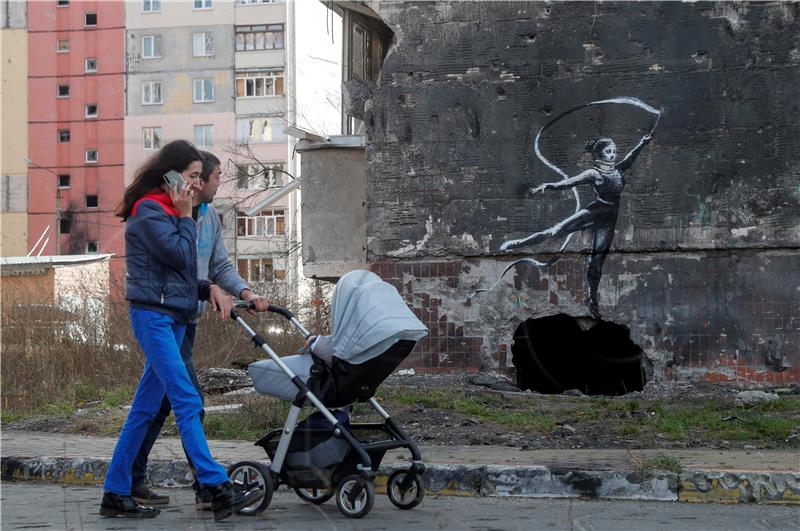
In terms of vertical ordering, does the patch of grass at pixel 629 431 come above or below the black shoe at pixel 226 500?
below

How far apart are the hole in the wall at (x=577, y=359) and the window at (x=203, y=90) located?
136 feet

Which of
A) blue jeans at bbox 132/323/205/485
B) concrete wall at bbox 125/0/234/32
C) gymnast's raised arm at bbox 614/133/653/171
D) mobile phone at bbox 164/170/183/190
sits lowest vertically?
blue jeans at bbox 132/323/205/485

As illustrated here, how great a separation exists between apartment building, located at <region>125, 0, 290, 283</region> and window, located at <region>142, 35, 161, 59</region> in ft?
0.17

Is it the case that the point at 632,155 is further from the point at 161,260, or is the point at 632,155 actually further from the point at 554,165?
the point at 161,260

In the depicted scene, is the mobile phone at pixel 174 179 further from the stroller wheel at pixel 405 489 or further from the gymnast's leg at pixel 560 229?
the gymnast's leg at pixel 560 229

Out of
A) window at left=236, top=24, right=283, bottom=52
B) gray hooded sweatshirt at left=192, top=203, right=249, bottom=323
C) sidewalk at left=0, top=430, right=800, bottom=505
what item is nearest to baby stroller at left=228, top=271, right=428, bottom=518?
gray hooded sweatshirt at left=192, top=203, right=249, bottom=323

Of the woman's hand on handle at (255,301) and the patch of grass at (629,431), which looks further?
the patch of grass at (629,431)

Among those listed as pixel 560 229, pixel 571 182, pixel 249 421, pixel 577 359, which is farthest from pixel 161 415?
pixel 577 359

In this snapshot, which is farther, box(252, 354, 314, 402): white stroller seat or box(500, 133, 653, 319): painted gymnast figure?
box(500, 133, 653, 319): painted gymnast figure

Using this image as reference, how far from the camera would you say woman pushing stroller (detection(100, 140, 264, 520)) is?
5689mm

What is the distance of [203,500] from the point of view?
235 inches

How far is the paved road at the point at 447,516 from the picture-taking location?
5738mm

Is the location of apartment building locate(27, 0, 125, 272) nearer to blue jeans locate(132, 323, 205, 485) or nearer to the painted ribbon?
the painted ribbon

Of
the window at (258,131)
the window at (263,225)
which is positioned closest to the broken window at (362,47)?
the window at (263,225)
